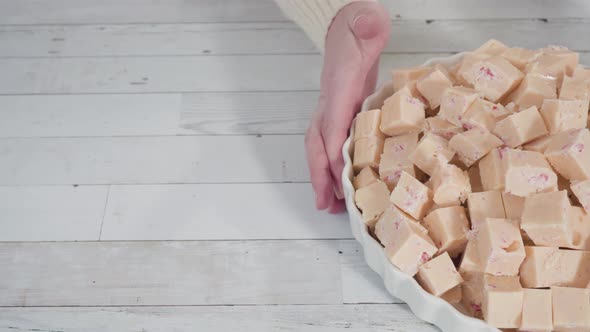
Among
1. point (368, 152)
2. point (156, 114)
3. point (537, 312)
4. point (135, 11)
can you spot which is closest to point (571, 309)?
point (537, 312)

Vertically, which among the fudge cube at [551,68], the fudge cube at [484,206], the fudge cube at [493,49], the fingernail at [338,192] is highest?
the fudge cube at [551,68]

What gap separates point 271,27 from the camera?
1.47m

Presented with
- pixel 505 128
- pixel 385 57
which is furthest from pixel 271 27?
pixel 505 128

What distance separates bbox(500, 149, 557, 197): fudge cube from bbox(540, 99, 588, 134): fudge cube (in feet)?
0.26

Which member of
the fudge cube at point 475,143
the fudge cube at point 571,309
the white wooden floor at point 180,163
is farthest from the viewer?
the white wooden floor at point 180,163

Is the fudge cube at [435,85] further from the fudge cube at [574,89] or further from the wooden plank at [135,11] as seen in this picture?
the wooden plank at [135,11]

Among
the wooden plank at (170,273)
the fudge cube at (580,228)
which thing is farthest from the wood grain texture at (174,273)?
Answer: the fudge cube at (580,228)

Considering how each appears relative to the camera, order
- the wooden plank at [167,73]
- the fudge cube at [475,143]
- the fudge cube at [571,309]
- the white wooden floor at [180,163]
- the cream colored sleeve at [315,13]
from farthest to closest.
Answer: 1. the wooden plank at [167,73]
2. the cream colored sleeve at [315,13]
3. the white wooden floor at [180,163]
4. the fudge cube at [475,143]
5. the fudge cube at [571,309]

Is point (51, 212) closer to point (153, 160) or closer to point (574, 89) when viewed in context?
point (153, 160)

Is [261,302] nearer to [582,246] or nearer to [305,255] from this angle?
[305,255]

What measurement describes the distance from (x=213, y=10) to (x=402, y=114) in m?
0.67

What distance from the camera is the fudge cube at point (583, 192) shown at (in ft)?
2.93

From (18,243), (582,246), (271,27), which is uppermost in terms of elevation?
(582,246)

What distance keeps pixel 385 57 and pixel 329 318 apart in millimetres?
581
